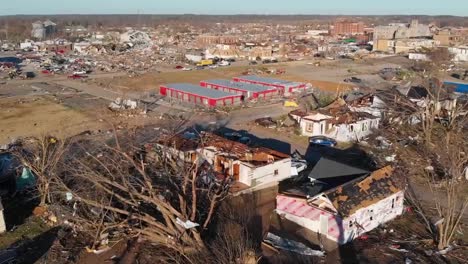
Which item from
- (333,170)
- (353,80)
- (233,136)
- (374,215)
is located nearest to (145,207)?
(333,170)

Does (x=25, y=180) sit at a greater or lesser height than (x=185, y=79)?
lesser

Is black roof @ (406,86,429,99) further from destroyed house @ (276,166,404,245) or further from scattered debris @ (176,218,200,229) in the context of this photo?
scattered debris @ (176,218,200,229)

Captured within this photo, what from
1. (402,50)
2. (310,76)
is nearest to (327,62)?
(310,76)

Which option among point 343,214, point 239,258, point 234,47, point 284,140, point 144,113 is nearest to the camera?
point 239,258

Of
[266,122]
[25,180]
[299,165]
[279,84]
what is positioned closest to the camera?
[25,180]

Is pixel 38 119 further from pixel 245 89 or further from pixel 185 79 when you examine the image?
pixel 185 79

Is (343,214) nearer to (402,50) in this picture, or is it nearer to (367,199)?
(367,199)
